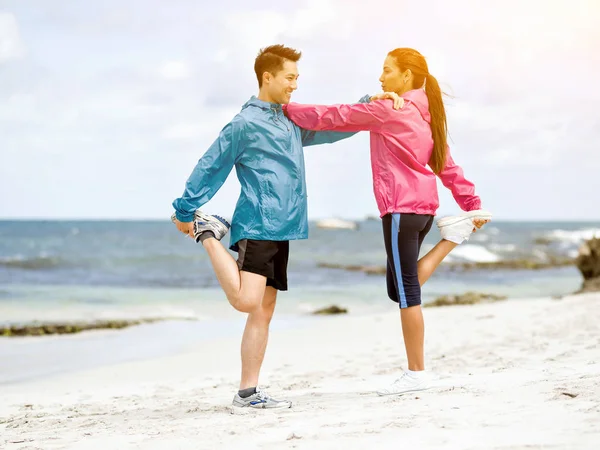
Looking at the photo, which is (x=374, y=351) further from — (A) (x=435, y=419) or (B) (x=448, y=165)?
(A) (x=435, y=419)

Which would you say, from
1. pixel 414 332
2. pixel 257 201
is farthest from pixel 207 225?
pixel 414 332

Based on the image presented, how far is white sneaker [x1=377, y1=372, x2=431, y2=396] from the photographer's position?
362 centimetres

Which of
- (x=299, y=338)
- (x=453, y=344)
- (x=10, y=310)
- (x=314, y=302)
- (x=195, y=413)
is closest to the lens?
(x=195, y=413)

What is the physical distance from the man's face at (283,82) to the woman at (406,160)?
77 mm

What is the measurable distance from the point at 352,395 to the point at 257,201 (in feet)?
4.04

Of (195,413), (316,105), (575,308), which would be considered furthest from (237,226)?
(575,308)

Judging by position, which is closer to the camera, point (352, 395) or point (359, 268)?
point (352, 395)

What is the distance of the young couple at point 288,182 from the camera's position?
11.3 feet

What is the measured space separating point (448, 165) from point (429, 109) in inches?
13.3

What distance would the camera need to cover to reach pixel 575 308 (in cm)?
741

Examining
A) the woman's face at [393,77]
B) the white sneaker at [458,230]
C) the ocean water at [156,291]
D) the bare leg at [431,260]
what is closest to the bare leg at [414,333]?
the bare leg at [431,260]

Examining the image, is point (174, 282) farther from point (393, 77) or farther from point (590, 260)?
point (393, 77)

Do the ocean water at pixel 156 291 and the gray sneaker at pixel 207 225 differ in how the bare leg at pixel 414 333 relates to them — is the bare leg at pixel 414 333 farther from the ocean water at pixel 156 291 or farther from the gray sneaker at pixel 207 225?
the ocean water at pixel 156 291

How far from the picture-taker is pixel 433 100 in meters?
3.73
